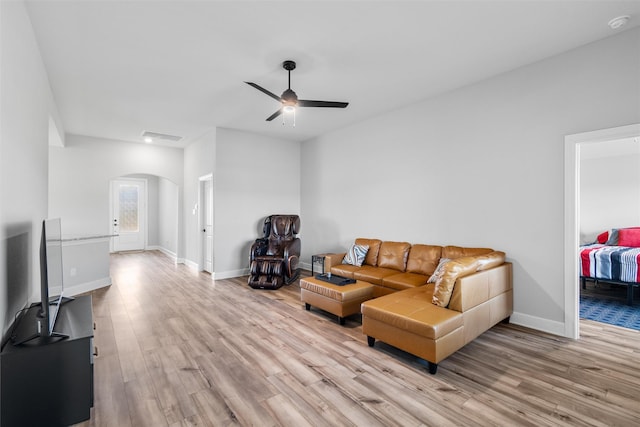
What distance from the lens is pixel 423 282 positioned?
12.2 ft

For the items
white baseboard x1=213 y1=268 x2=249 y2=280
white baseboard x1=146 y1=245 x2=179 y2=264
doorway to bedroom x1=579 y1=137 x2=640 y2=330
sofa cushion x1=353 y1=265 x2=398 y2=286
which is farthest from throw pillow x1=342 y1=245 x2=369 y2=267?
white baseboard x1=146 y1=245 x2=179 y2=264

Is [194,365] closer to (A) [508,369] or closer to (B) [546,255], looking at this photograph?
(A) [508,369]

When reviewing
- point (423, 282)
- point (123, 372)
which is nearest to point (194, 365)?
point (123, 372)

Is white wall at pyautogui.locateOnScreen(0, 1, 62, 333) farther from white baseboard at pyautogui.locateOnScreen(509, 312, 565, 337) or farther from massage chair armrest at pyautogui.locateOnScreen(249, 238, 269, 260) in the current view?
white baseboard at pyautogui.locateOnScreen(509, 312, 565, 337)

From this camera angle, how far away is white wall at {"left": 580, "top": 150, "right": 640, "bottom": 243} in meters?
5.73

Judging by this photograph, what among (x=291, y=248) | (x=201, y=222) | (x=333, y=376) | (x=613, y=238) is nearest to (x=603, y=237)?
(x=613, y=238)

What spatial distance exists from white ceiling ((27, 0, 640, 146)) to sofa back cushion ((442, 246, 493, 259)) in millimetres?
2144

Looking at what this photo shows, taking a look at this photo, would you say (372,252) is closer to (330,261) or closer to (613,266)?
(330,261)

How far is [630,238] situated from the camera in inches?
202

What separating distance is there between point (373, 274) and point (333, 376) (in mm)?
1840

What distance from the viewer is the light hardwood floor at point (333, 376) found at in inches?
76.9

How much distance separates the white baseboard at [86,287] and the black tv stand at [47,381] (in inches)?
140

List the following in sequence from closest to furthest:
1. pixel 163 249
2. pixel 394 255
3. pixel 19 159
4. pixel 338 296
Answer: pixel 19 159 < pixel 338 296 < pixel 394 255 < pixel 163 249

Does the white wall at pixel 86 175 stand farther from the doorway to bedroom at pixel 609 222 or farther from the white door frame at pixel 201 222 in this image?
the doorway to bedroom at pixel 609 222
